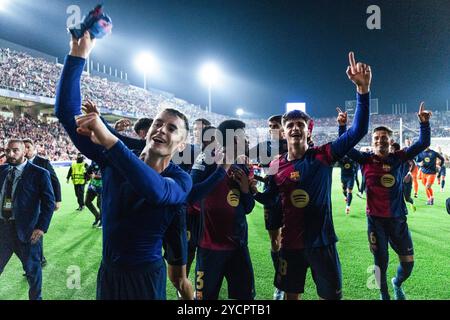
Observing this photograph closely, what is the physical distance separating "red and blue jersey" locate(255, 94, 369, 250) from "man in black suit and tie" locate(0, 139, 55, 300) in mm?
2650

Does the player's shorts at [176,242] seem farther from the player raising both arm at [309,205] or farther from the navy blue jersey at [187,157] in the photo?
the navy blue jersey at [187,157]

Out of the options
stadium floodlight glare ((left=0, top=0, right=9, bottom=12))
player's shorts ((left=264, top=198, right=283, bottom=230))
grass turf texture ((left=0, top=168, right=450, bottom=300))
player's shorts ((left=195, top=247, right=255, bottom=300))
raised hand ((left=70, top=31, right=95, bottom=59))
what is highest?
stadium floodlight glare ((left=0, top=0, right=9, bottom=12))

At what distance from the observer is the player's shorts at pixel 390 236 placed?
144 inches

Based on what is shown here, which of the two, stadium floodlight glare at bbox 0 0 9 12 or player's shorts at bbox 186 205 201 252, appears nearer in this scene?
player's shorts at bbox 186 205 201 252

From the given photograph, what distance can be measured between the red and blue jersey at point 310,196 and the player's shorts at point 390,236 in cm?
125

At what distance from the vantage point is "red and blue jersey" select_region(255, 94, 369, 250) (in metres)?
2.75

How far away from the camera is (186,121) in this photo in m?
2.13

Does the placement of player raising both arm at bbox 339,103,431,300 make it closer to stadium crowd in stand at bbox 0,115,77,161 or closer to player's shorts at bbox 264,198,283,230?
player's shorts at bbox 264,198,283,230

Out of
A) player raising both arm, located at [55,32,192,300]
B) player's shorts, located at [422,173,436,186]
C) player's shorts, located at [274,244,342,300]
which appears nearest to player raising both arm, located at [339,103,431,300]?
player's shorts, located at [274,244,342,300]

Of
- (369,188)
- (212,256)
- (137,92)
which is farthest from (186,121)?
(137,92)
